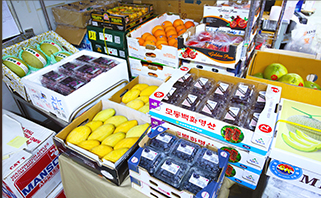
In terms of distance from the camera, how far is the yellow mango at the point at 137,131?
133cm

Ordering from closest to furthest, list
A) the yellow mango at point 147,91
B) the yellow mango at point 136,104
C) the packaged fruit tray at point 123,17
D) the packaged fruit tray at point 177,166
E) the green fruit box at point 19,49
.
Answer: the packaged fruit tray at point 177,166, the yellow mango at point 136,104, the yellow mango at point 147,91, the green fruit box at point 19,49, the packaged fruit tray at point 123,17

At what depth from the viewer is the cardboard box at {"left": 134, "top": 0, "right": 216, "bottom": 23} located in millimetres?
2562

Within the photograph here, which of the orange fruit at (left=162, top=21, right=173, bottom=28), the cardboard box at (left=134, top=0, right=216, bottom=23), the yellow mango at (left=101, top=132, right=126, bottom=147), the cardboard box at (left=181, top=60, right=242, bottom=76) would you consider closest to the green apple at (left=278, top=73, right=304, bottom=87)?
the cardboard box at (left=181, top=60, right=242, bottom=76)

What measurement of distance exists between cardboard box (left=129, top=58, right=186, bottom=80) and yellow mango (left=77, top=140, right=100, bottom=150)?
96cm

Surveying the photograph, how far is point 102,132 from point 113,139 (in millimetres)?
118

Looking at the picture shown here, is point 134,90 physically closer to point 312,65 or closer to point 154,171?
point 154,171

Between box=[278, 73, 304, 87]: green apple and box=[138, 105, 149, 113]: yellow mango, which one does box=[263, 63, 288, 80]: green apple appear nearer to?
box=[278, 73, 304, 87]: green apple

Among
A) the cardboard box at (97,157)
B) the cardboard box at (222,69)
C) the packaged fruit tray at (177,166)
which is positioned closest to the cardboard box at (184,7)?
the cardboard box at (222,69)

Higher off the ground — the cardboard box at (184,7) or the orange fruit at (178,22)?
the cardboard box at (184,7)

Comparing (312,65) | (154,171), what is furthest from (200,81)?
(312,65)

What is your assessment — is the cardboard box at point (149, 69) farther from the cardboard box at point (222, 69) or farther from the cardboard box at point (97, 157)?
the cardboard box at point (97, 157)

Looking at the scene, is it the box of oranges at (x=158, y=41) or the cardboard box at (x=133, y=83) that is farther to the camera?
the box of oranges at (x=158, y=41)

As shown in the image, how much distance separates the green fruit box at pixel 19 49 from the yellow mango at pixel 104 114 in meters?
0.77

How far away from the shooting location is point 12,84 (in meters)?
1.92
